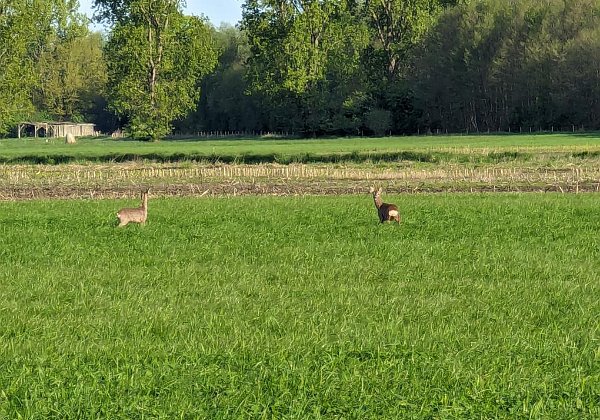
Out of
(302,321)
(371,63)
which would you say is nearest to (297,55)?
(371,63)

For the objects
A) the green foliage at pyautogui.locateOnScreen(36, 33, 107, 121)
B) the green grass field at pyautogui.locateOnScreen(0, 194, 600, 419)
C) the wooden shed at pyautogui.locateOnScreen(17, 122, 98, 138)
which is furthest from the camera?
the green foliage at pyautogui.locateOnScreen(36, 33, 107, 121)

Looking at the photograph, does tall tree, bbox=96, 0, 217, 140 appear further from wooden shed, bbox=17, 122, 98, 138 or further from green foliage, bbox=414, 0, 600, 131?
wooden shed, bbox=17, 122, 98, 138

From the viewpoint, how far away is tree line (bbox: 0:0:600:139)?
3610 inches

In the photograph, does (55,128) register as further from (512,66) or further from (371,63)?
(512,66)

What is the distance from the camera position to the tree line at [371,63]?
301 ft

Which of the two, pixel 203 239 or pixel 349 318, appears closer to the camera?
pixel 349 318

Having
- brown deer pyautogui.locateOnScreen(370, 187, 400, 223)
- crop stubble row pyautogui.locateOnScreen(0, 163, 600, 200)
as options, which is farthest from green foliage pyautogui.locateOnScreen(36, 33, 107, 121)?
brown deer pyautogui.locateOnScreen(370, 187, 400, 223)

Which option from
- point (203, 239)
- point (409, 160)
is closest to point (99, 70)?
point (409, 160)

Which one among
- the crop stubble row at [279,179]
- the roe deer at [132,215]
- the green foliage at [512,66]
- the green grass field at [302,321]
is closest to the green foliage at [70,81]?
the green foliage at [512,66]

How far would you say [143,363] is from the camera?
9469mm

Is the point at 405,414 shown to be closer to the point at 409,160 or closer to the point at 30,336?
the point at 30,336

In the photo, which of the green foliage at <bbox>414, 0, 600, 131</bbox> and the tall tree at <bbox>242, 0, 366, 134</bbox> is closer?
the green foliage at <bbox>414, 0, 600, 131</bbox>

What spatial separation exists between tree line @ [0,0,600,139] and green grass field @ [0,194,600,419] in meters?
70.6

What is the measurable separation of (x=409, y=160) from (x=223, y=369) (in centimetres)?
4701
